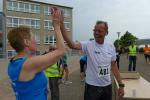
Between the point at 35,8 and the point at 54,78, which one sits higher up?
the point at 35,8

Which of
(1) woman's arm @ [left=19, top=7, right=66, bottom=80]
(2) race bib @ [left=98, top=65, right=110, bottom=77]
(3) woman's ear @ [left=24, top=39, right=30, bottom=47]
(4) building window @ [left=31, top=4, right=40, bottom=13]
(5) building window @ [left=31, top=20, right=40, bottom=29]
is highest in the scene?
(4) building window @ [left=31, top=4, right=40, bottom=13]

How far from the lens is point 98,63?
18.8 feet

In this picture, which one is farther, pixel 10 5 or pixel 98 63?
pixel 10 5

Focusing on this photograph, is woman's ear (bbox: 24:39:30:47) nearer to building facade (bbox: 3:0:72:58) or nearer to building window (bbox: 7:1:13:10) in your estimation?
building facade (bbox: 3:0:72:58)

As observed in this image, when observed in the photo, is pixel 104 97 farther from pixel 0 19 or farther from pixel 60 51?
pixel 0 19

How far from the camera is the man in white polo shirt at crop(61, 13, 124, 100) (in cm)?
572

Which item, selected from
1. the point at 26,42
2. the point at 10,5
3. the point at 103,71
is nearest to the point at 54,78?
the point at 103,71

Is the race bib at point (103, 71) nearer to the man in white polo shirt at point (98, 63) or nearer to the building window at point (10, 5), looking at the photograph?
the man in white polo shirt at point (98, 63)

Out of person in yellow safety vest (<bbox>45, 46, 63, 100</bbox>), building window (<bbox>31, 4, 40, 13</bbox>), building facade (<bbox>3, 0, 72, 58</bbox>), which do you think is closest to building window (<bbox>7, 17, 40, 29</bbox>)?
building facade (<bbox>3, 0, 72, 58</bbox>)

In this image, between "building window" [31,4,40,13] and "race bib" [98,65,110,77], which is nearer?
"race bib" [98,65,110,77]

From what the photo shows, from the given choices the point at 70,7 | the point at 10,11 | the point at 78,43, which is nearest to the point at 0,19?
the point at 10,11

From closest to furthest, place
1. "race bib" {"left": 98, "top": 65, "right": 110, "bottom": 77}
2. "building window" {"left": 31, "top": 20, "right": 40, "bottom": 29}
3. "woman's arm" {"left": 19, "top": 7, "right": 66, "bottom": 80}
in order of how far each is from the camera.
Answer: "woman's arm" {"left": 19, "top": 7, "right": 66, "bottom": 80}, "race bib" {"left": 98, "top": 65, "right": 110, "bottom": 77}, "building window" {"left": 31, "top": 20, "right": 40, "bottom": 29}

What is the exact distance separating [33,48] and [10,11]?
7634 centimetres

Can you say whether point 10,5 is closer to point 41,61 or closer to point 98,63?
point 98,63
